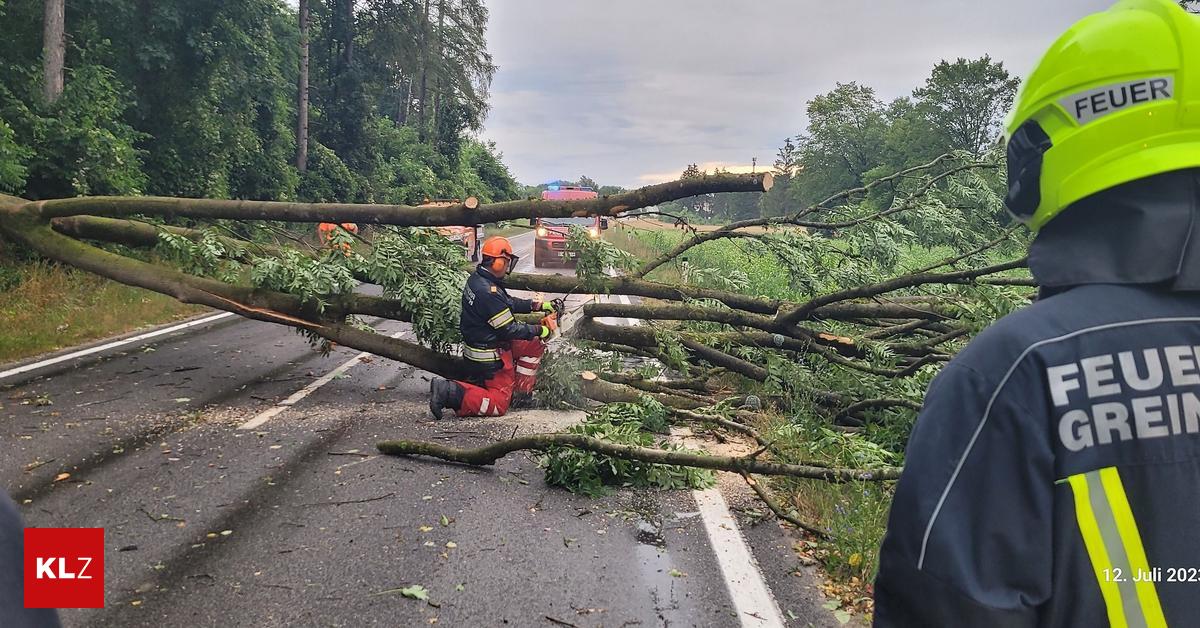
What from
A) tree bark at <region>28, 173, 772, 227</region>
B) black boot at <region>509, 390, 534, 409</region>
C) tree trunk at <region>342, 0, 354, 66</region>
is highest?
tree trunk at <region>342, 0, 354, 66</region>

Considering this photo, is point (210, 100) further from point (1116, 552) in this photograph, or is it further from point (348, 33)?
point (1116, 552)

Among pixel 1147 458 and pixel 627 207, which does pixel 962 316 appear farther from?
pixel 1147 458

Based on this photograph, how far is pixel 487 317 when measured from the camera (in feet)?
23.7

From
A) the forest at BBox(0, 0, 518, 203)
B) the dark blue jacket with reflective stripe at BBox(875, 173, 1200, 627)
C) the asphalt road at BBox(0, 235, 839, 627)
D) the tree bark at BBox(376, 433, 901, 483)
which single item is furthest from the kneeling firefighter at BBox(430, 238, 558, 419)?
the forest at BBox(0, 0, 518, 203)

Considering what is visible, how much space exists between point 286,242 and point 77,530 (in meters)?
5.27

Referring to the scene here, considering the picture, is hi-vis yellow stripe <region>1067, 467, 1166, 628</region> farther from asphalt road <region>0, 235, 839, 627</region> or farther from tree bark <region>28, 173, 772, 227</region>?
tree bark <region>28, 173, 772, 227</region>

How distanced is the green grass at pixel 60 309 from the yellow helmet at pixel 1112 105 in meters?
10.5

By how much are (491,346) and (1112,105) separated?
6393 millimetres

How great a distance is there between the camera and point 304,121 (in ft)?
91.8

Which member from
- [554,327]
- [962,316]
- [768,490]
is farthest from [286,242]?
[962,316]

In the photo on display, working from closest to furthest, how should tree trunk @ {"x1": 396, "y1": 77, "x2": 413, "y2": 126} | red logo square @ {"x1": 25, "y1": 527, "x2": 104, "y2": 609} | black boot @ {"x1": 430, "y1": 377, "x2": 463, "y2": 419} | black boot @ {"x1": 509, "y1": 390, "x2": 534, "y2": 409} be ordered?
red logo square @ {"x1": 25, "y1": 527, "x2": 104, "y2": 609}
black boot @ {"x1": 430, "y1": 377, "x2": 463, "y2": 419}
black boot @ {"x1": 509, "y1": 390, "x2": 534, "y2": 409}
tree trunk @ {"x1": 396, "y1": 77, "x2": 413, "y2": 126}

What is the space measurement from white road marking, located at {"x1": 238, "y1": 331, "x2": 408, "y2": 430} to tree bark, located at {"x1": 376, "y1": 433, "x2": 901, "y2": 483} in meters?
1.59

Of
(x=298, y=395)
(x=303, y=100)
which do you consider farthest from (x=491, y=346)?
(x=303, y=100)

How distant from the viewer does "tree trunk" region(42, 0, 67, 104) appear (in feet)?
43.0
